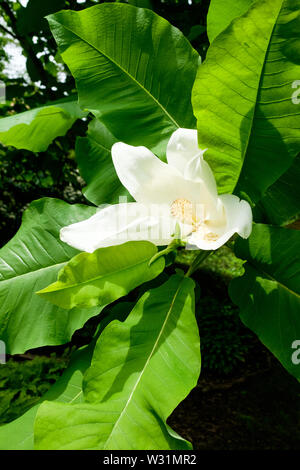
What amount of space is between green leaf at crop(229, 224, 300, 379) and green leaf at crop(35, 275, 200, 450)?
0.14 metres

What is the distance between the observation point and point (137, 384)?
0.76 m

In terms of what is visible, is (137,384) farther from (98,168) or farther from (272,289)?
(98,168)

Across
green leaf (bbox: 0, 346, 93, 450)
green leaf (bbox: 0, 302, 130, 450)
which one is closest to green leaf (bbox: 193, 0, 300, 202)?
green leaf (bbox: 0, 302, 130, 450)

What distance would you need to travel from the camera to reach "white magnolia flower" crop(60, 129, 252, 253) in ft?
2.61

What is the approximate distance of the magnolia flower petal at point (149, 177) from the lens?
852mm

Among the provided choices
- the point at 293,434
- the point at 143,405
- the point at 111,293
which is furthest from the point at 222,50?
the point at 293,434

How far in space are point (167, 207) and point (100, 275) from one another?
0.71 ft

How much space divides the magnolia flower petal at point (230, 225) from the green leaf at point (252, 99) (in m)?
0.08

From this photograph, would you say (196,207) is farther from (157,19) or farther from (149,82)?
(157,19)

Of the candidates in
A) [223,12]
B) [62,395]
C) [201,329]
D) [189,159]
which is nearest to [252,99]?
[189,159]

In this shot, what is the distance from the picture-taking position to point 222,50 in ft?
2.41

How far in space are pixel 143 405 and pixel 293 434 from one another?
3300 mm

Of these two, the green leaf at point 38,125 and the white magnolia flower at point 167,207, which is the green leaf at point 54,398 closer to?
the white magnolia flower at point 167,207

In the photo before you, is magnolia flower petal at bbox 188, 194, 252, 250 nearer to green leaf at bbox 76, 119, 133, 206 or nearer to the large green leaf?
the large green leaf
